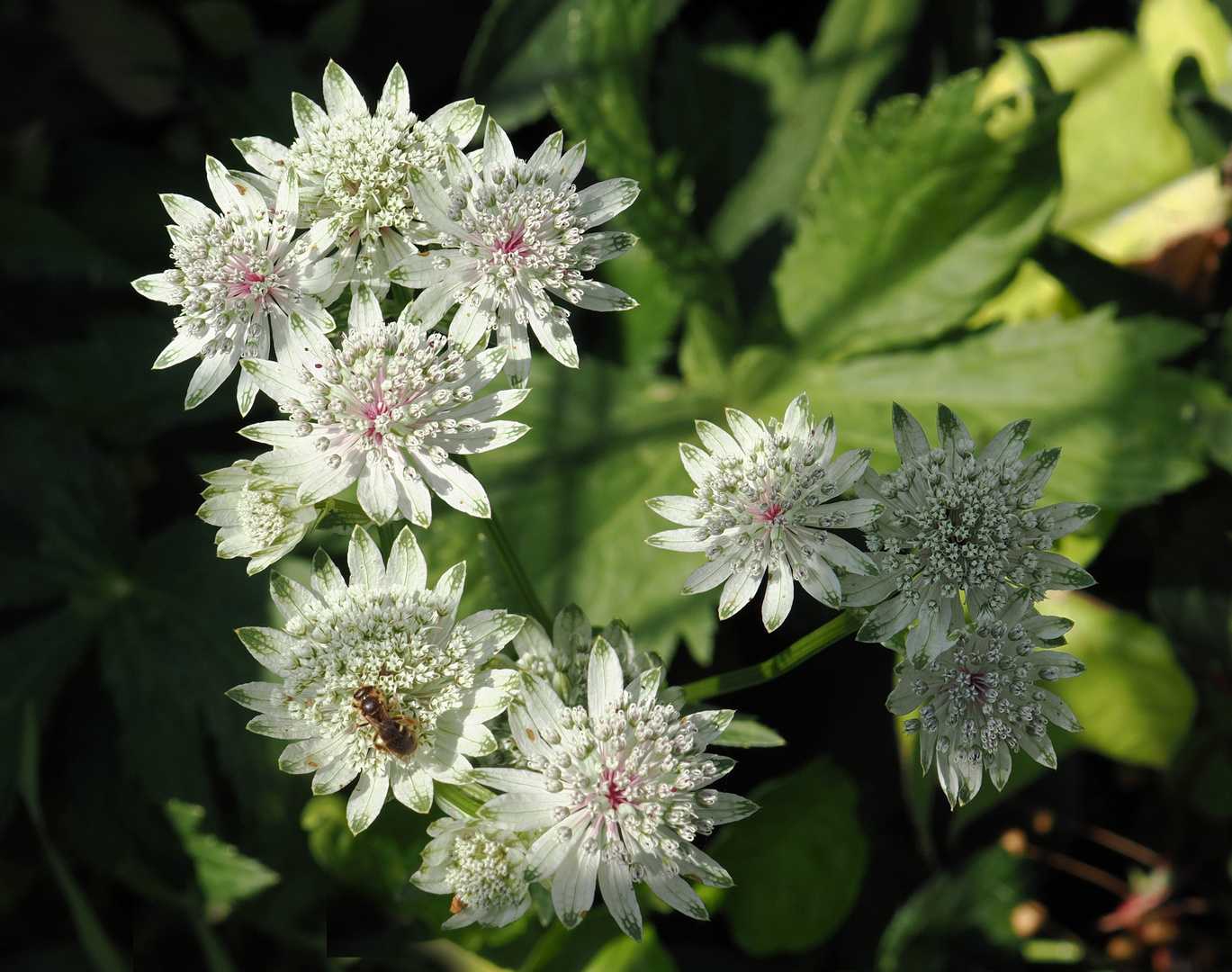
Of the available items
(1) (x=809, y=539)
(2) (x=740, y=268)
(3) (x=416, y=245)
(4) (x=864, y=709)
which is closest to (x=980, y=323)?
(2) (x=740, y=268)

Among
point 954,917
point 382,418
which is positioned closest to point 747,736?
point 382,418

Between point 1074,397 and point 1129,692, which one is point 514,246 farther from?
point 1129,692

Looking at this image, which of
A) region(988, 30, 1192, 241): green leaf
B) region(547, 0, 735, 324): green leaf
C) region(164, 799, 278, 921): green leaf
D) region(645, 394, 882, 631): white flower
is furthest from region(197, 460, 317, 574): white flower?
region(988, 30, 1192, 241): green leaf

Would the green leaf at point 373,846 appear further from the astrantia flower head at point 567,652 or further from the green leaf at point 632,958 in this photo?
the astrantia flower head at point 567,652

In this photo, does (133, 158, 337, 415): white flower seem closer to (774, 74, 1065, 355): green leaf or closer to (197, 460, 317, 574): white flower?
(197, 460, 317, 574): white flower

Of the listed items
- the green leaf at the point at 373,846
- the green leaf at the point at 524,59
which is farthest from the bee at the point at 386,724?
the green leaf at the point at 524,59

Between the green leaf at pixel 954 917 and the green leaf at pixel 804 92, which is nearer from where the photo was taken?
the green leaf at pixel 954 917
